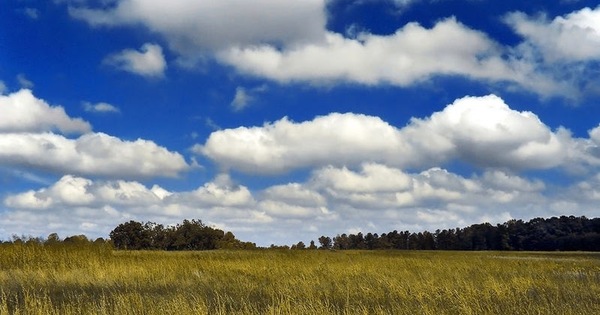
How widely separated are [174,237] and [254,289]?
2277 inches

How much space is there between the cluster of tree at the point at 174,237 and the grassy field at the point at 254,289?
46.9 metres

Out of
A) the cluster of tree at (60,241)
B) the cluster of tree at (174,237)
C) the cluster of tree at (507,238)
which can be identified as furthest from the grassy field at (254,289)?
the cluster of tree at (507,238)

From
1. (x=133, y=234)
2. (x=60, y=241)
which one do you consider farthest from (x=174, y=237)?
(x=60, y=241)

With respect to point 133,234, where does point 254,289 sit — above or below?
below

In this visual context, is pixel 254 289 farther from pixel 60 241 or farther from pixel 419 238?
pixel 419 238

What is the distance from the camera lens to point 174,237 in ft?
229

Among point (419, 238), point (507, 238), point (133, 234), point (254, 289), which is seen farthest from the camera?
point (419, 238)

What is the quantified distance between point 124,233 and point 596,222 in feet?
286

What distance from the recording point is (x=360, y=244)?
146125mm

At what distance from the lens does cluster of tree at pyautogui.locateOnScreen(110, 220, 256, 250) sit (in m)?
67.7

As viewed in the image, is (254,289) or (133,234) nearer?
(254,289)

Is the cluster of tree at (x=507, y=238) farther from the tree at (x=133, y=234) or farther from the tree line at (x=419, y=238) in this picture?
the tree at (x=133, y=234)

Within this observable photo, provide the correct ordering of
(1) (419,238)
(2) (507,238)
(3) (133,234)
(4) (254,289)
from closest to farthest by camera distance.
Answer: (4) (254,289), (3) (133,234), (2) (507,238), (1) (419,238)

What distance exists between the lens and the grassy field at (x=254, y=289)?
10.0 m
